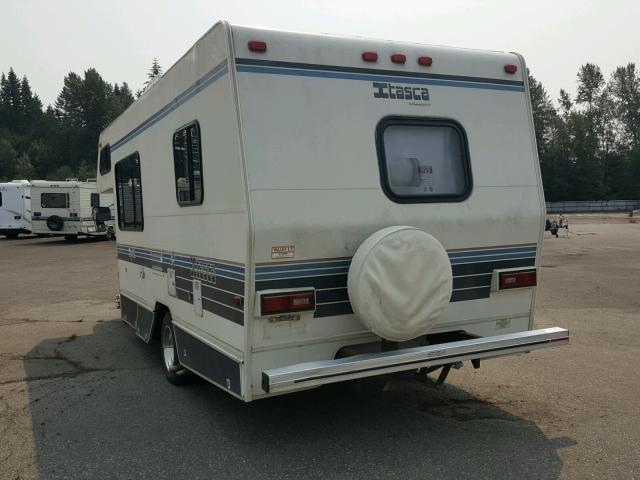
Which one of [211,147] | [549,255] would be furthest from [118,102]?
[211,147]

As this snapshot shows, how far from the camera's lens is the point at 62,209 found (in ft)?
79.6

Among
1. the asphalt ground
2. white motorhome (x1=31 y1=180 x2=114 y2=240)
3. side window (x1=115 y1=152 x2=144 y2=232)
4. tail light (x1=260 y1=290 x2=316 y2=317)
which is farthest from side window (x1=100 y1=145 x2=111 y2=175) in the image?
white motorhome (x1=31 y1=180 x2=114 y2=240)

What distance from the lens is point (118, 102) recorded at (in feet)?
349

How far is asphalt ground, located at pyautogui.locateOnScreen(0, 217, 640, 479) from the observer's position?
12.2 ft

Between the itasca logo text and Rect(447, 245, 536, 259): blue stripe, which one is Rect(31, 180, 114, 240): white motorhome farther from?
Rect(447, 245, 536, 259): blue stripe

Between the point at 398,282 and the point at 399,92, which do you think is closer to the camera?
the point at 398,282

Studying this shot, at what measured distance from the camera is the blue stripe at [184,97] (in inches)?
153

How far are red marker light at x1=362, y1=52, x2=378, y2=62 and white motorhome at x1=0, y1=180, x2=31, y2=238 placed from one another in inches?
993

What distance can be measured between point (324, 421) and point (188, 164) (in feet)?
7.27

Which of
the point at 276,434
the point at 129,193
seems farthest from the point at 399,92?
the point at 129,193

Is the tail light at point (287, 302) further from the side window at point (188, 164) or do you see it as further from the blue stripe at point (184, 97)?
the blue stripe at point (184, 97)

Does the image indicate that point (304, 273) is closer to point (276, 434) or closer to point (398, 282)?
point (398, 282)

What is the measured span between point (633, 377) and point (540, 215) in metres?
2.00

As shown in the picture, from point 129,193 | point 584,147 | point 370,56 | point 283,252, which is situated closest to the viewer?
point 283,252
